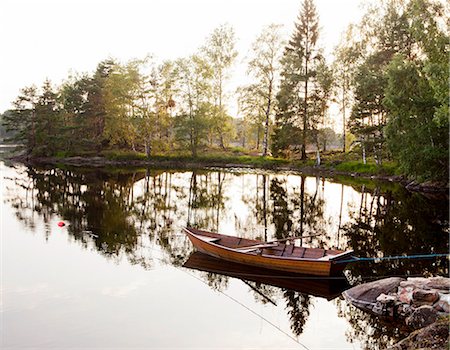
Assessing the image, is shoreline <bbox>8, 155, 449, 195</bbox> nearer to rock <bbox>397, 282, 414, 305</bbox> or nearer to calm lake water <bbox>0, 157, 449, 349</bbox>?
calm lake water <bbox>0, 157, 449, 349</bbox>

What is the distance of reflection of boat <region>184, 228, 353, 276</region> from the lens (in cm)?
1577

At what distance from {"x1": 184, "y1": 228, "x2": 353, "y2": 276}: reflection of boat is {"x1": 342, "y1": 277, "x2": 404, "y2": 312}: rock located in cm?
152

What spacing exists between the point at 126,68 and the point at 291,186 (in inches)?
1561

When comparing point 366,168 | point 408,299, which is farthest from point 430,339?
point 366,168

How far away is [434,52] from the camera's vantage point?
1212 inches

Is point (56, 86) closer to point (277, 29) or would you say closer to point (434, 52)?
point (277, 29)

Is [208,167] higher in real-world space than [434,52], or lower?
lower

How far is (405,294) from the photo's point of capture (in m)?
12.7

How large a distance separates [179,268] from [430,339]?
10711 mm

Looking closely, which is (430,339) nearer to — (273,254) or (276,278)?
(276,278)

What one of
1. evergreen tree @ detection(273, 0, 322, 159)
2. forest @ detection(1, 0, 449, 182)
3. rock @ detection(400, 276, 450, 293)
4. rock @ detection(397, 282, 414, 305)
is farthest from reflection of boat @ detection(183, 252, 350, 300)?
evergreen tree @ detection(273, 0, 322, 159)

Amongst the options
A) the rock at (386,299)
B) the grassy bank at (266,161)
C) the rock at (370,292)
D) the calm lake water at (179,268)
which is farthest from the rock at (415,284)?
the grassy bank at (266,161)

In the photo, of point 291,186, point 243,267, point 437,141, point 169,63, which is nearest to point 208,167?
point 169,63

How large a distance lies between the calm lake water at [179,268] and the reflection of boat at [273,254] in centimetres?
61
